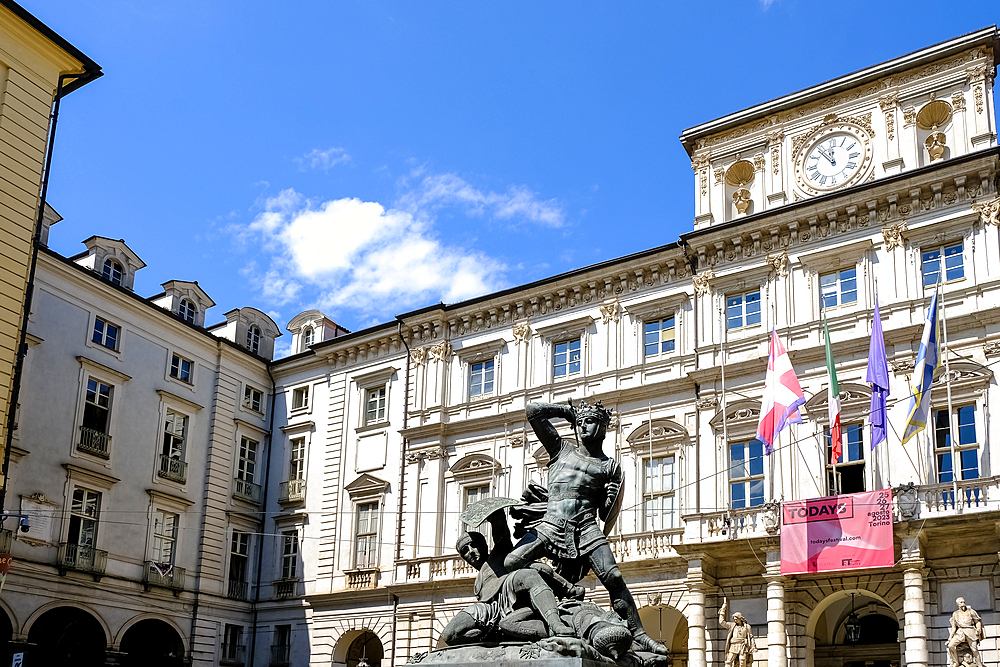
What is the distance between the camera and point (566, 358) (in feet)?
110

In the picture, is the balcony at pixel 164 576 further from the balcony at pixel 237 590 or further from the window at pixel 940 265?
the window at pixel 940 265

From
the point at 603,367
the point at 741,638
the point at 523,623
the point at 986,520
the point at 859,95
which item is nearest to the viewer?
the point at 523,623

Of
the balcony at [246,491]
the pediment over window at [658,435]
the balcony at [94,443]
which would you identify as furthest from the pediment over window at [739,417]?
the balcony at [94,443]

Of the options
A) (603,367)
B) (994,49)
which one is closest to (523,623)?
(603,367)

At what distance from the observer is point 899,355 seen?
2680cm

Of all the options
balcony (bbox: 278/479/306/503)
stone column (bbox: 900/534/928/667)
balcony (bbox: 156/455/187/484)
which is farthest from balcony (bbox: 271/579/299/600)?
stone column (bbox: 900/534/928/667)

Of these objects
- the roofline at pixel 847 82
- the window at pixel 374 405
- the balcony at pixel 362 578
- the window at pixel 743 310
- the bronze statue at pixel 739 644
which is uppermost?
the roofline at pixel 847 82

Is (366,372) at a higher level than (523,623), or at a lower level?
higher

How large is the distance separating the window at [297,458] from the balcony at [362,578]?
500cm

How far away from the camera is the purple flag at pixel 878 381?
24.5 meters

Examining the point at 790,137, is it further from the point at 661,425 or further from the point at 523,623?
the point at 523,623

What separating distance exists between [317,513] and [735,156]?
18.9 metres

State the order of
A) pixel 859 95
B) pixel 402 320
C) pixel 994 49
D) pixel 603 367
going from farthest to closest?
pixel 402 320
pixel 603 367
pixel 859 95
pixel 994 49

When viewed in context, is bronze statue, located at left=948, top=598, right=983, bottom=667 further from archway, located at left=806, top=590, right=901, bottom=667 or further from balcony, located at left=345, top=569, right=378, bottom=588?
balcony, located at left=345, top=569, right=378, bottom=588
